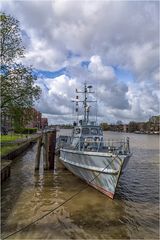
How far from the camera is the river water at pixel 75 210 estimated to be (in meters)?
8.80

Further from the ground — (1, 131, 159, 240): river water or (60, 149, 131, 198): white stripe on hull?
(60, 149, 131, 198): white stripe on hull

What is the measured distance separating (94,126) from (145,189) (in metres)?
6.07

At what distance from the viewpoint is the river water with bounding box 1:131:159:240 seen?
880 centimetres

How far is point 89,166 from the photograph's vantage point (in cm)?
1477

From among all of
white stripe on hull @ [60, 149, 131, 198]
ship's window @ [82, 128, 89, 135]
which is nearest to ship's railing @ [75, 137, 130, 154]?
white stripe on hull @ [60, 149, 131, 198]

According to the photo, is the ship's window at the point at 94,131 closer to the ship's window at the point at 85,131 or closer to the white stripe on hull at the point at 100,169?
the ship's window at the point at 85,131

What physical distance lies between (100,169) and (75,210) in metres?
3.31

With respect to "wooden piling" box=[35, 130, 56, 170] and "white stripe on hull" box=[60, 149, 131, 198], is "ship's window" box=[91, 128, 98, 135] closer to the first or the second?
"white stripe on hull" box=[60, 149, 131, 198]

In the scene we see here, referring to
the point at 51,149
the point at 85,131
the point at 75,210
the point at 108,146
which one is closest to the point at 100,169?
the point at 108,146

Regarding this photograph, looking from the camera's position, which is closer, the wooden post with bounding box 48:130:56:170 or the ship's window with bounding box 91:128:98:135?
the ship's window with bounding box 91:128:98:135

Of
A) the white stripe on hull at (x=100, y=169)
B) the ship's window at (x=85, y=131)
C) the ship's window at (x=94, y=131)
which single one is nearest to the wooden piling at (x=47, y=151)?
the ship's window at (x=85, y=131)

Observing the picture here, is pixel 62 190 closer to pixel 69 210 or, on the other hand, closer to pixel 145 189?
pixel 69 210

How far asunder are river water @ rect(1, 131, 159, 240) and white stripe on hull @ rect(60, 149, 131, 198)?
483mm

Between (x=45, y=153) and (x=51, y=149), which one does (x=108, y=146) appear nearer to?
(x=51, y=149)
